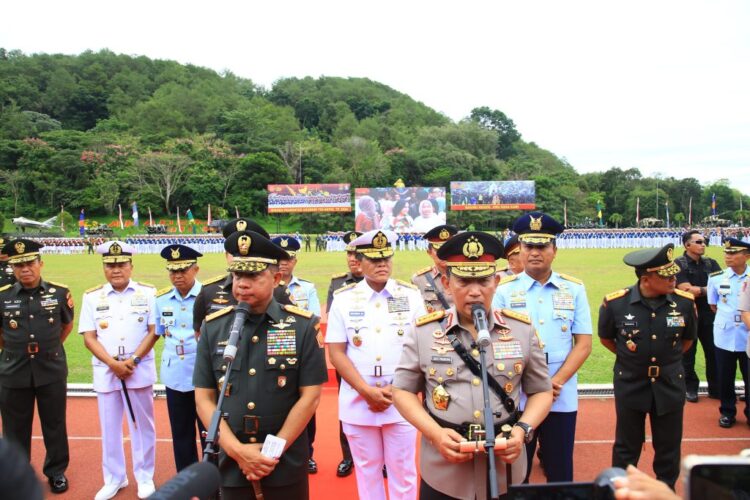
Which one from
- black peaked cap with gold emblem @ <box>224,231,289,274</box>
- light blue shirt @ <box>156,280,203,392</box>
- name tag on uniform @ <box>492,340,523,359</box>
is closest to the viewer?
name tag on uniform @ <box>492,340,523,359</box>

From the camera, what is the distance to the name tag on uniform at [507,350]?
250cm

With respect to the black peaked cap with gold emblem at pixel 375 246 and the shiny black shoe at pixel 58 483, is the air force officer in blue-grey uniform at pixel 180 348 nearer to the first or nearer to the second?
the shiny black shoe at pixel 58 483

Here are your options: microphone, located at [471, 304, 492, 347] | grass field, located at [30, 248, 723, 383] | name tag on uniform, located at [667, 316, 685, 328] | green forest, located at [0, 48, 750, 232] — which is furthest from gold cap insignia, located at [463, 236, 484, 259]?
green forest, located at [0, 48, 750, 232]

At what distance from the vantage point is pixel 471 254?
8.66ft

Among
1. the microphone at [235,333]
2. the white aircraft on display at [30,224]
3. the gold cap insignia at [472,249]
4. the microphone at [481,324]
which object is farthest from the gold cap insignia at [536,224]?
the white aircraft on display at [30,224]

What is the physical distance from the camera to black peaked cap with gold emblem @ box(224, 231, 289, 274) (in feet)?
9.22

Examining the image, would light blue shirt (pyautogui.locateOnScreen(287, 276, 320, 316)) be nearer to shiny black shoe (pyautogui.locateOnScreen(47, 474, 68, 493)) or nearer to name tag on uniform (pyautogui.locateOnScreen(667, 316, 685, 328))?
shiny black shoe (pyautogui.locateOnScreen(47, 474, 68, 493))

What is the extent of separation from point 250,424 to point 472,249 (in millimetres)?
1466

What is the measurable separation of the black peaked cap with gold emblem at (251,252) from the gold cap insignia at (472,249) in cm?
97

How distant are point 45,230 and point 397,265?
135 feet

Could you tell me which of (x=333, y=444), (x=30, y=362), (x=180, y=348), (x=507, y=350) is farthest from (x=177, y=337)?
(x=507, y=350)

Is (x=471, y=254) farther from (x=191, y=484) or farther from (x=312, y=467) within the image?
(x=312, y=467)

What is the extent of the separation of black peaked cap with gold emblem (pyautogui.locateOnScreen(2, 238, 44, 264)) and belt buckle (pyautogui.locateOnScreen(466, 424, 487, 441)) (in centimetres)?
428

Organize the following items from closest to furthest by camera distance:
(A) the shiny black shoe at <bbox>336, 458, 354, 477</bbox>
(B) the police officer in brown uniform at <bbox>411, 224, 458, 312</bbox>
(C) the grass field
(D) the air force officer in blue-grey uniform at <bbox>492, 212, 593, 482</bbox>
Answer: (D) the air force officer in blue-grey uniform at <bbox>492, 212, 593, 482</bbox> < (A) the shiny black shoe at <bbox>336, 458, 354, 477</bbox> < (B) the police officer in brown uniform at <bbox>411, 224, 458, 312</bbox> < (C) the grass field
